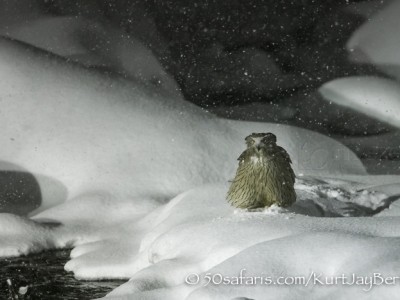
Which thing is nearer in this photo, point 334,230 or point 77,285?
point 334,230

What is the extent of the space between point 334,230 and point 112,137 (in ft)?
9.43

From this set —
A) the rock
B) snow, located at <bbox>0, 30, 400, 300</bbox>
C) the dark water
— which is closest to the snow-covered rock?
the rock

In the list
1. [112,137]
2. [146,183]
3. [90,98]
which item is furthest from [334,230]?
[90,98]

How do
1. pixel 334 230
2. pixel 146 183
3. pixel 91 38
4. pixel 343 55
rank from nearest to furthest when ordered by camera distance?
pixel 334 230 → pixel 146 183 → pixel 91 38 → pixel 343 55

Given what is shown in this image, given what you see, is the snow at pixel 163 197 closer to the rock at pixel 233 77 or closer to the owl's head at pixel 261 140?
the owl's head at pixel 261 140

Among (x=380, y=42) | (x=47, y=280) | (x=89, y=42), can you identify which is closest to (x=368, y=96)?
(x=380, y=42)

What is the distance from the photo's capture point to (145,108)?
588cm

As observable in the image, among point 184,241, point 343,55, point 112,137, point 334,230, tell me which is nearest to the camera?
point 334,230

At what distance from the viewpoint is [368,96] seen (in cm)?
820

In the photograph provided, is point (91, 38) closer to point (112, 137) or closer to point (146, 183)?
point (112, 137)

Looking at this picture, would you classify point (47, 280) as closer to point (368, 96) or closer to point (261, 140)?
point (261, 140)

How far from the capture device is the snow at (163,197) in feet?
8.91

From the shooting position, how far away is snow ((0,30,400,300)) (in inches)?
107

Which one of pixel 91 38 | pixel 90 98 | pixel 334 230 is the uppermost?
pixel 91 38
